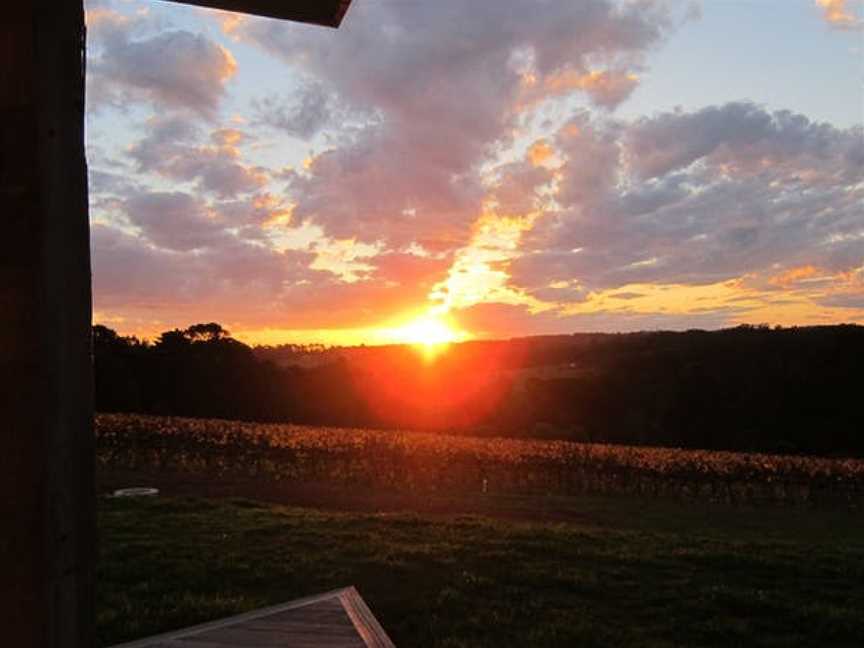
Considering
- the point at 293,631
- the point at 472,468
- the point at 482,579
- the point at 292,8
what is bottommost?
the point at 472,468

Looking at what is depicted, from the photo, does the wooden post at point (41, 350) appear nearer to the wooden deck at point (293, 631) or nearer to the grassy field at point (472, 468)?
the wooden deck at point (293, 631)

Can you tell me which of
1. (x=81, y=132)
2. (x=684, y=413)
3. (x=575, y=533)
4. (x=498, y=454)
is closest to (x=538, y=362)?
(x=684, y=413)

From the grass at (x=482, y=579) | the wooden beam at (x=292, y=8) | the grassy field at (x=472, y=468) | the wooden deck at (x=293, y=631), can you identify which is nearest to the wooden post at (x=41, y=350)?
the wooden beam at (x=292, y=8)

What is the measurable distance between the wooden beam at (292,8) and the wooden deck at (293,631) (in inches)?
121

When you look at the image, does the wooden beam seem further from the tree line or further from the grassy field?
the tree line

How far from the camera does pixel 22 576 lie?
1.55 m

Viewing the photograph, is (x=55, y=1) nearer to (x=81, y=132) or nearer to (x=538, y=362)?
(x=81, y=132)

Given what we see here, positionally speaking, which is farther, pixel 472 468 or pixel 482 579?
pixel 472 468

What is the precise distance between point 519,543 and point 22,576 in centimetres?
826

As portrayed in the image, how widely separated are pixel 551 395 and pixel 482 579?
4544cm

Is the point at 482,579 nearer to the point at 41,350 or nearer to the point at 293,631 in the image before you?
the point at 293,631

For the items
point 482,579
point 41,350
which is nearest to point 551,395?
point 482,579

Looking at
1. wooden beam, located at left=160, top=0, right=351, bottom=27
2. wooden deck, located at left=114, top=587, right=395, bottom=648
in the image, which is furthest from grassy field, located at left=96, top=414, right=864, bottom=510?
wooden beam, located at left=160, top=0, right=351, bottom=27

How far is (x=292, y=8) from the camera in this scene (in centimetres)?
223
